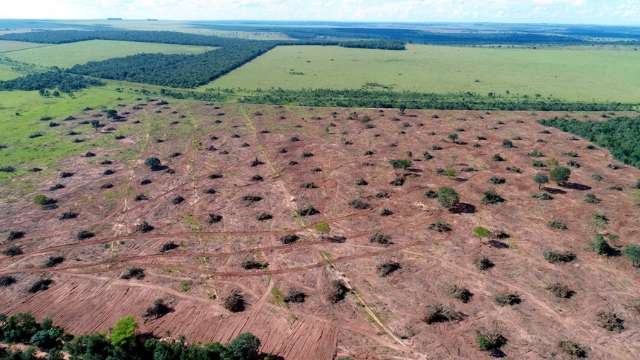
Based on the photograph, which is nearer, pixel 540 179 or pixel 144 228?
pixel 144 228

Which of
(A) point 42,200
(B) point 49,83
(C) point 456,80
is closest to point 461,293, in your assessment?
(A) point 42,200

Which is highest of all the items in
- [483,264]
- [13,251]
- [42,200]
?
[42,200]

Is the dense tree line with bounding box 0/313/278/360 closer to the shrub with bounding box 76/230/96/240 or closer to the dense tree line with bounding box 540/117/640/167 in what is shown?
the shrub with bounding box 76/230/96/240

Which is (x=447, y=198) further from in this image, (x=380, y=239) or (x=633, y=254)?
(x=633, y=254)

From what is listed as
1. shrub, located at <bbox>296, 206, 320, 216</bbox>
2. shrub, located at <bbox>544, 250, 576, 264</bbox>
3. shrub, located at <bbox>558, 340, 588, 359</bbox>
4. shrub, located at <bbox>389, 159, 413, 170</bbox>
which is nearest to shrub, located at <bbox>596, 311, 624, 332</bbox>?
shrub, located at <bbox>558, 340, 588, 359</bbox>

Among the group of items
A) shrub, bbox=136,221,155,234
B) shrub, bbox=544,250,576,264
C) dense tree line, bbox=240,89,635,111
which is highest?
dense tree line, bbox=240,89,635,111

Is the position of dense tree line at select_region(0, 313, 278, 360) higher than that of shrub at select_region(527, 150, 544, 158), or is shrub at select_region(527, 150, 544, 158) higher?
shrub at select_region(527, 150, 544, 158)

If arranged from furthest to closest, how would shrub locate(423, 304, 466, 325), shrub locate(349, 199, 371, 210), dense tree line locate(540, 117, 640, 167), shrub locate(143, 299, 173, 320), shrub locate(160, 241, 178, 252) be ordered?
1. dense tree line locate(540, 117, 640, 167)
2. shrub locate(349, 199, 371, 210)
3. shrub locate(160, 241, 178, 252)
4. shrub locate(143, 299, 173, 320)
5. shrub locate(423, 304, 466, 325)
